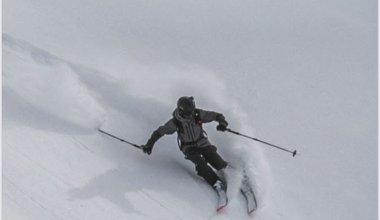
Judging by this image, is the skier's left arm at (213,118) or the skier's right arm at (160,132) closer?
the skier's right arm at (160,132)

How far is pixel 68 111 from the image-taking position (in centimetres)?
770

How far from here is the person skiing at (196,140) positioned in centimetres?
647

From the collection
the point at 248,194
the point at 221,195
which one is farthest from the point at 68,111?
the point at 248,194

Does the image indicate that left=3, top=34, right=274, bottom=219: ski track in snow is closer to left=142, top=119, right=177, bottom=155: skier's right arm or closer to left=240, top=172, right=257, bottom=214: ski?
left=240, top=172, right=257, bottom=214: ski

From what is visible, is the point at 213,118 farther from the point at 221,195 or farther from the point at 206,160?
the point at 221,195

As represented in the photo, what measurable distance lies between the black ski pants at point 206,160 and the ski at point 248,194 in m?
0.37

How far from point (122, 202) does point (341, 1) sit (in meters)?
9.51

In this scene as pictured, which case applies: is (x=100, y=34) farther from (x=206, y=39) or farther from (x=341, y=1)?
(x=341, y=1)

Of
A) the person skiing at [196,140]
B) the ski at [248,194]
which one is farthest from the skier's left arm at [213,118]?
the ski at [248,194]

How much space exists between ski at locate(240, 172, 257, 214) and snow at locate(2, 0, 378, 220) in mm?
93

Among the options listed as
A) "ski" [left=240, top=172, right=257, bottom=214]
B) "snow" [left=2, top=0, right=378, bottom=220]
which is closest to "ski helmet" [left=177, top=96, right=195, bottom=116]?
"snow" [left=2, top=0, right=378, bottom=220]

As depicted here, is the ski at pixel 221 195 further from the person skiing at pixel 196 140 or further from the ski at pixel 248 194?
the ski at pixel 248 194

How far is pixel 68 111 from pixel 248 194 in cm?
333

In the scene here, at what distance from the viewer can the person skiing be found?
647 centimetres
